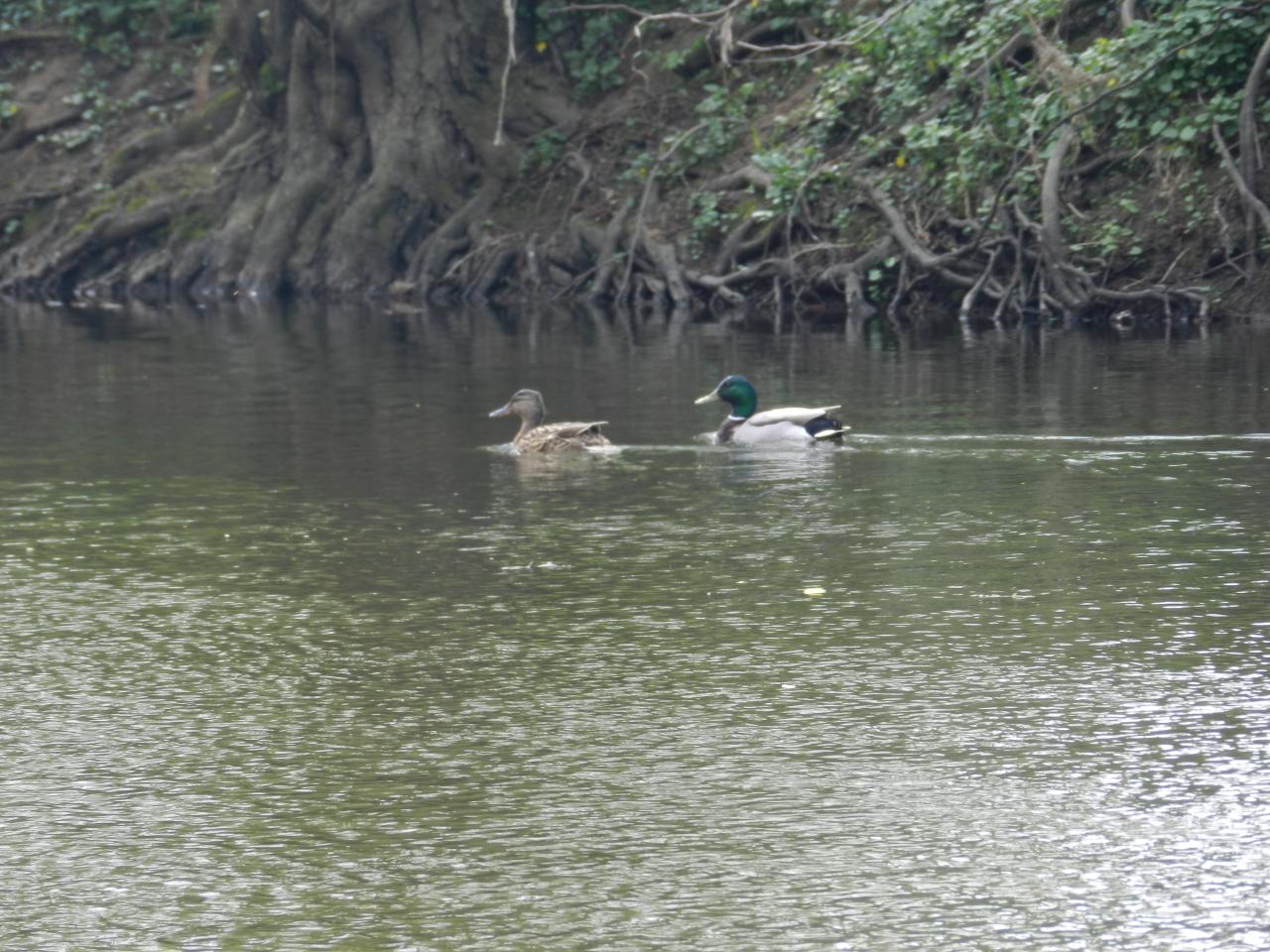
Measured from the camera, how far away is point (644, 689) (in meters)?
7.83

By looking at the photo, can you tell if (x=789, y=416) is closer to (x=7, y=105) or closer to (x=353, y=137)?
(x=353, y=137)

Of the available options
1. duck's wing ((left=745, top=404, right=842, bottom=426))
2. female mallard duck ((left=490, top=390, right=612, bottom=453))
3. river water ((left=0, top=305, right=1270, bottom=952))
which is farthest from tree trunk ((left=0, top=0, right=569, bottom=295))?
duck's wing ((left=745, top=404, right=842, bottom=426))

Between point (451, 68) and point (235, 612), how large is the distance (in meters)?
24.9

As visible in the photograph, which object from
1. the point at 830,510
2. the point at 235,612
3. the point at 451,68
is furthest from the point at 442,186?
the point at 235,612

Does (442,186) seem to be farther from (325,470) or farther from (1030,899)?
(1030,899)

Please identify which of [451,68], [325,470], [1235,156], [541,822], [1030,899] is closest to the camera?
[1030,899]

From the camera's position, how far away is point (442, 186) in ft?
112

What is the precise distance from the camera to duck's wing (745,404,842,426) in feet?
47.9

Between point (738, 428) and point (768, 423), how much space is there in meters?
0.30

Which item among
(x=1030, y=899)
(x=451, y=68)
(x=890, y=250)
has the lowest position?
(x=1030, y=899)

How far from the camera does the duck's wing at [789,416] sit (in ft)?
47.9

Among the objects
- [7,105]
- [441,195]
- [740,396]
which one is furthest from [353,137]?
[740,396]

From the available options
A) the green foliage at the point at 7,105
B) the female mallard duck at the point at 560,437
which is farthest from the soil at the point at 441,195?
the female mallard duck at the point at 560,437

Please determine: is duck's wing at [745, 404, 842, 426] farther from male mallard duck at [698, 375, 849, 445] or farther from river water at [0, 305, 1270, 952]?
river water at [0, 305, 1270, 952]
